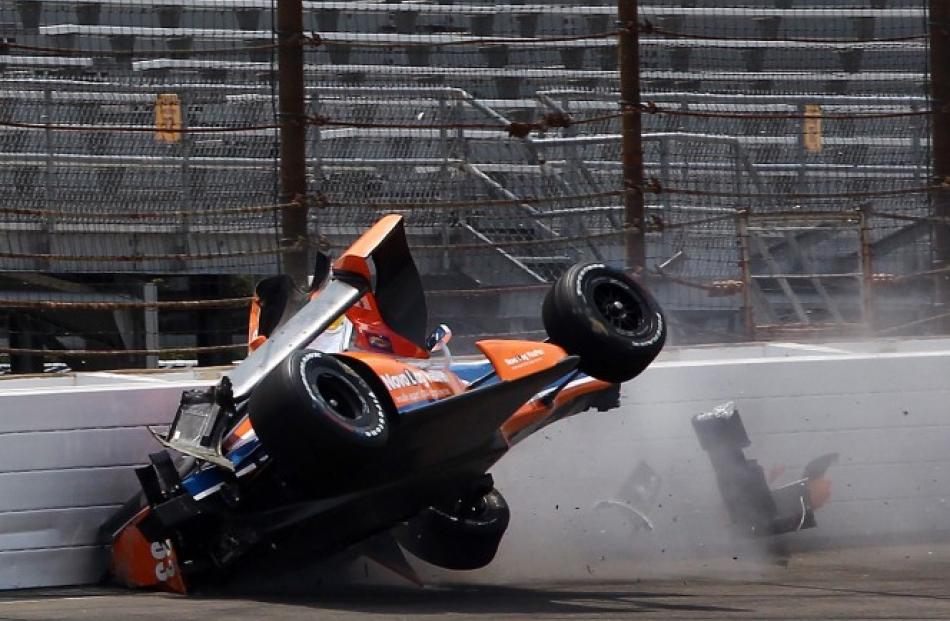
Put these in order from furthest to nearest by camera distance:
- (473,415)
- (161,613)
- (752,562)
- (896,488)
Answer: (896,488), (752,562), (473,415), (161,613)

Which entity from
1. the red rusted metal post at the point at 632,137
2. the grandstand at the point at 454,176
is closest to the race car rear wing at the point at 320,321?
the grandstand at the point at 454,176

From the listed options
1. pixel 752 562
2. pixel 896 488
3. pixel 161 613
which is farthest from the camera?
pixel 896 488

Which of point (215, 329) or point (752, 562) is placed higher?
point (215, 329)

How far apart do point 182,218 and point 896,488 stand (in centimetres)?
390

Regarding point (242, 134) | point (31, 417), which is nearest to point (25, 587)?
point (31, 417)

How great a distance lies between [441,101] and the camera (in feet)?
31.3

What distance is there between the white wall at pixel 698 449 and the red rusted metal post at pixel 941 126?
1104 millimetres

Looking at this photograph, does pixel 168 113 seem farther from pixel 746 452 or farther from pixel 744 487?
pixel 744 487

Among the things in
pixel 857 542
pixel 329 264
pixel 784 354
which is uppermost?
pixel 329 264

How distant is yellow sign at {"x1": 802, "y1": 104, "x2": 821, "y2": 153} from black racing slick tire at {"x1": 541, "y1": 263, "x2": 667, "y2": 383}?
344 cm

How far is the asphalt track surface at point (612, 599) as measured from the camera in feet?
17.8

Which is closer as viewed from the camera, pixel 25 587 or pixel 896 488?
pixel 25 587

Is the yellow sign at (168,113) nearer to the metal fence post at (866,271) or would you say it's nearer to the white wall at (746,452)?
the white wall at (746,452)

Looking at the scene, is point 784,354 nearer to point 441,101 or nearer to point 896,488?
point 896,488
